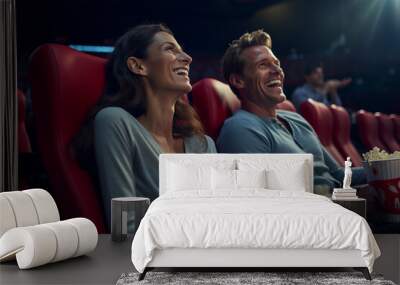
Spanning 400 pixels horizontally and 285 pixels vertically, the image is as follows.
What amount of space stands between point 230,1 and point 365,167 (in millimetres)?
2364

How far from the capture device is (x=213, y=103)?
6809 millimetres

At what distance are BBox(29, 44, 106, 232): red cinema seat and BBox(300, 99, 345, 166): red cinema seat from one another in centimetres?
229

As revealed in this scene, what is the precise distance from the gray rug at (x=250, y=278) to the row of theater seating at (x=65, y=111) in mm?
2158

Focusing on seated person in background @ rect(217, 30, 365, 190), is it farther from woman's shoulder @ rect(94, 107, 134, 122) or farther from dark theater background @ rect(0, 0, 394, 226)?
woman's shoulder @ rect(94, 107, 134, 122)

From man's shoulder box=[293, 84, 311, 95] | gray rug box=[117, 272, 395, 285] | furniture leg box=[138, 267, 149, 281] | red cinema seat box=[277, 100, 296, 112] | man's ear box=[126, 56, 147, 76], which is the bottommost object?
gray rug box=[117, 272, 395, 285]

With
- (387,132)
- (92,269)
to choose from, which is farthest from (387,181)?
(92,269)

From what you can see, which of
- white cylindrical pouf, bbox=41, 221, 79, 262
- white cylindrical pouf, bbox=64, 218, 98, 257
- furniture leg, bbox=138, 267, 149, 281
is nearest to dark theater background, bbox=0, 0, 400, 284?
white cylindrical pouf, bbox=64, 218, 98, 257

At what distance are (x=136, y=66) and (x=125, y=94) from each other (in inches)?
12.9

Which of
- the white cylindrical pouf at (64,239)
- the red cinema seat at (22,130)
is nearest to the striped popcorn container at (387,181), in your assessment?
the white cylindrical pouf at (64,239)

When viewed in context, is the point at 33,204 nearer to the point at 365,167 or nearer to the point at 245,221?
the point at 245,221

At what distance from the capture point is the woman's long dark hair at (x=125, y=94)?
669cm

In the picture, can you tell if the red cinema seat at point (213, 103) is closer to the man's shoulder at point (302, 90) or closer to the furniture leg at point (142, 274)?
the man's shoulder at point (302, 90)

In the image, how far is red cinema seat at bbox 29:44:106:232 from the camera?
6.68m

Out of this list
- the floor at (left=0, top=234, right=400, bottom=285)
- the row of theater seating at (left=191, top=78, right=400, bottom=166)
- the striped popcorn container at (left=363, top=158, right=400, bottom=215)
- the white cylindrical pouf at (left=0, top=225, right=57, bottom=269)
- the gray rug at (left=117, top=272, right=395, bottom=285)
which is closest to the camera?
the gray rug at (left=117, top=272, right=395, bottom=285)
